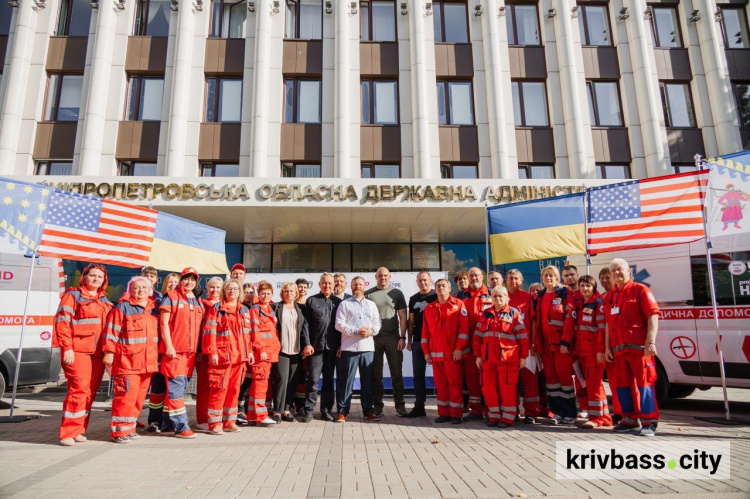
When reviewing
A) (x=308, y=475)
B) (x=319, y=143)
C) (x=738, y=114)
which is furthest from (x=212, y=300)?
(x=738, y=114)

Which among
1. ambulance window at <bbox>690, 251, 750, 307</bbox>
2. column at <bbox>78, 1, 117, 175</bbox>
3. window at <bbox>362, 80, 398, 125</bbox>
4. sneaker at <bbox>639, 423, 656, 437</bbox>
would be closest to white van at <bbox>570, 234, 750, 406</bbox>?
ambulance window at <bbox>690, 251, 750, 307</bbox>

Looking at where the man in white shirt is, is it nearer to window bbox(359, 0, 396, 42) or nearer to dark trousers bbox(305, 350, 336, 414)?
dark trousers bbox(305, 350, 336, 414)

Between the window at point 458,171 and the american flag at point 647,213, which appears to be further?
the window at point 458,171

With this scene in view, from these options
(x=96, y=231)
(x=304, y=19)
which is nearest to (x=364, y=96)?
(x=304, y=19)

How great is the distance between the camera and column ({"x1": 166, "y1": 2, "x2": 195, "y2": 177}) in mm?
15523

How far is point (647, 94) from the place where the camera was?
16672 mm

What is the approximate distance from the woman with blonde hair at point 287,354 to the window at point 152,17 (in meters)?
15.3

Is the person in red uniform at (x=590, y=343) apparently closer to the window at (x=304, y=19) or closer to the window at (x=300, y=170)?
the window at (x=300, y=170)

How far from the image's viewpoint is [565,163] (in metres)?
16.6

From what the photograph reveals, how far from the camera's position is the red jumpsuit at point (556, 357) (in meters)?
6.24

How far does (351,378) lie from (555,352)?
9.98 ft

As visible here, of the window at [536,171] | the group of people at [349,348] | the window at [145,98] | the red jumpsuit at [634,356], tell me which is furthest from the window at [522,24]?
the red jumpsuit at [634,356]

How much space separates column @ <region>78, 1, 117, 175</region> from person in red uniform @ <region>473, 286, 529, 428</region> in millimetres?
15176

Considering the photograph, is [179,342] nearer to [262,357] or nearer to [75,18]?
[262,357]
